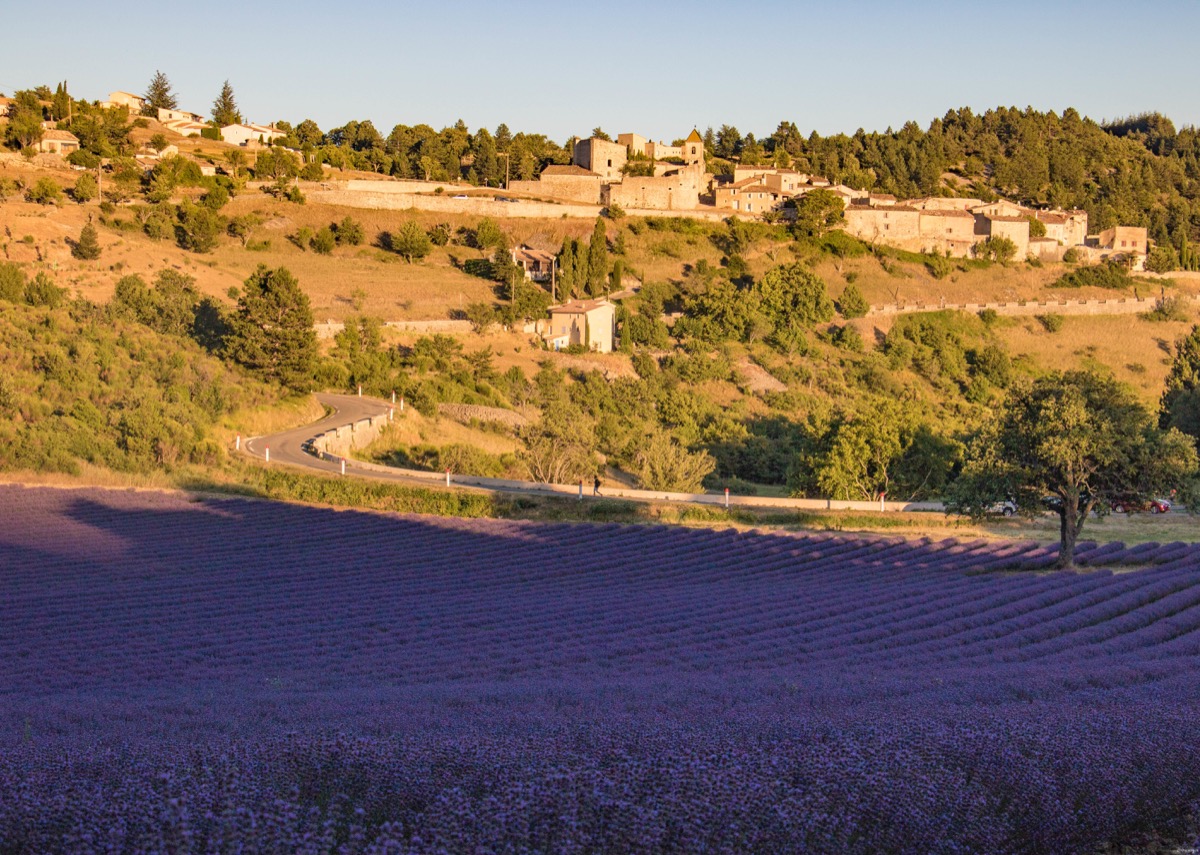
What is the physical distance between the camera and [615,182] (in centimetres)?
8225

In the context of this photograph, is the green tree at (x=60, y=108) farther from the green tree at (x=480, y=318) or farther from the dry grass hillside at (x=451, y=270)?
the green tree at (x=480, y=318)

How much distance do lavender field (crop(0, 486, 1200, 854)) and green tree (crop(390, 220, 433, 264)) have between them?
51037 mm

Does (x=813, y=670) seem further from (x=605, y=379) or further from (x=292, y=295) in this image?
(x=605, y=379)

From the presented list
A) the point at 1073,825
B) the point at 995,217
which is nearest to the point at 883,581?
the point at 1073,825

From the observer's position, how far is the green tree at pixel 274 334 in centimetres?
3978

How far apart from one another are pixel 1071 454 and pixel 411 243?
53436 mm

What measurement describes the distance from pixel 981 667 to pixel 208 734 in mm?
6343

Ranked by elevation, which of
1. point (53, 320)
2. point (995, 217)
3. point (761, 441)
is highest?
point (995, 217)

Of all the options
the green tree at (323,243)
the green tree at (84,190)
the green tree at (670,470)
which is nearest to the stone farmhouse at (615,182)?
the green tree at (323,243)

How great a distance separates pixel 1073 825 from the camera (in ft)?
18.5

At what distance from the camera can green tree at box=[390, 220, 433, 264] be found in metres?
67.2

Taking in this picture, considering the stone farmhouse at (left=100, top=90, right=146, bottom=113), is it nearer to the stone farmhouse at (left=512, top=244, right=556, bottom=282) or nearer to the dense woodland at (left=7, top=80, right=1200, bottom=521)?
the dense woodland at (left=7, top=80, right=1200, bottom=521)

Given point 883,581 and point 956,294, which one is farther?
point 956,294

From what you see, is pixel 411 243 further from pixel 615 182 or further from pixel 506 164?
pixel 506 164
